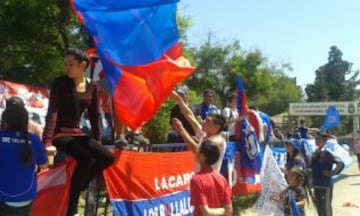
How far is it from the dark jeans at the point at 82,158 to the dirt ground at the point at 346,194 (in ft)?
24.6

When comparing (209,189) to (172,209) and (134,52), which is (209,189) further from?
(172,209)

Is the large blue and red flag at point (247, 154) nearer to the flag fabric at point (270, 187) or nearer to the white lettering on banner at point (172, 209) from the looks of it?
the flag fabric at point (270, 187)

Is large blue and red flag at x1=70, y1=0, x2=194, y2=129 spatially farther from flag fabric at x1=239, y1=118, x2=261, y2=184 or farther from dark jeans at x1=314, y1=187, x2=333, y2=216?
dark jeans at x1=314, y1=187, x2=333, y2=216

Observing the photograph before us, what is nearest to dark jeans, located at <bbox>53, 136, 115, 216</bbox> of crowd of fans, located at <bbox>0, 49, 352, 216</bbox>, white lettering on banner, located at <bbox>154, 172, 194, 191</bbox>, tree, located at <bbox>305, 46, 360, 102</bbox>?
crowd of fans, located at <bbox>0, 49, 352, 216</bbox>

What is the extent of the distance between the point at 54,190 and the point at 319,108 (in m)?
45.2

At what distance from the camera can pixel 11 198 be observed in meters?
5.14

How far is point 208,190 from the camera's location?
16.9 ft

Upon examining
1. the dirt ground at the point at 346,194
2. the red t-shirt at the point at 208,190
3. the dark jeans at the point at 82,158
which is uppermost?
the dark jeans at the point at 82,158

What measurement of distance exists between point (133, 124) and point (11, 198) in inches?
67.5

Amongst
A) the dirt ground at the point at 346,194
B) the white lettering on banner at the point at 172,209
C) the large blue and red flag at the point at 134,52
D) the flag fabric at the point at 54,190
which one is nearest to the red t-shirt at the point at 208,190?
the flag fabric at the point at 54,190

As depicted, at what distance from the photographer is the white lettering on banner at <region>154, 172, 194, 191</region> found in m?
7.35

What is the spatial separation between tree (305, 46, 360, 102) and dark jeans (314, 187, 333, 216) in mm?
81270

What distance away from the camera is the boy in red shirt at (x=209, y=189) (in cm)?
511

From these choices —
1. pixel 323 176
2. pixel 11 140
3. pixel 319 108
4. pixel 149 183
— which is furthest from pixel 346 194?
pixel 319 108
